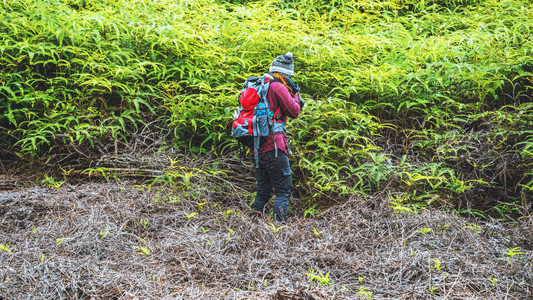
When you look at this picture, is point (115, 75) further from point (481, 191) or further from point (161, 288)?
point (481, 191)

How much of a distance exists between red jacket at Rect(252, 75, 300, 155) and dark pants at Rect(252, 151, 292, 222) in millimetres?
73

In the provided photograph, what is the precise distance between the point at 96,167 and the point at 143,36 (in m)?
2.11

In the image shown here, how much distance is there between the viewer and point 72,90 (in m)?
5.66

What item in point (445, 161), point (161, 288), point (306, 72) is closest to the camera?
point (161, 288)

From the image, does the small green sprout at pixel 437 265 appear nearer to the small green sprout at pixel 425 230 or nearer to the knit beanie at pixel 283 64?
the small green sprout at pixel 425 230

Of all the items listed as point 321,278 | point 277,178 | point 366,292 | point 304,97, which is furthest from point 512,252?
point 304,97

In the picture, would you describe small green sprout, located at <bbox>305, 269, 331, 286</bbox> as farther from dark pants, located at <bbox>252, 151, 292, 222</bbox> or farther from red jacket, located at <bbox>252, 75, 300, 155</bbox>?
red jacket, located at <bbox>252, 75, 300, 155</bbox>

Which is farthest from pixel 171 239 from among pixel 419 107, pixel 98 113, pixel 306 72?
pixel 419 107

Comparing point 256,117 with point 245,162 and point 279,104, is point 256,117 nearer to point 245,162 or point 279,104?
point 279,104

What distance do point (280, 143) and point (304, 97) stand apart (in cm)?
169

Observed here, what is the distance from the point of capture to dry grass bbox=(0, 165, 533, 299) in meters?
3.06

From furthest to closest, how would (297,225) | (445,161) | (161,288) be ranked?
(445,161) < (297,225) < (161,288)

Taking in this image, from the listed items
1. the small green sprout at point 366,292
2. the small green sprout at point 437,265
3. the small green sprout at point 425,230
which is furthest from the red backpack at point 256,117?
the small green sprout at point 437,265

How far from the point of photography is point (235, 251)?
373 cm
